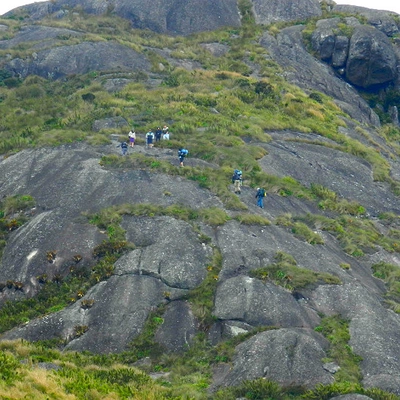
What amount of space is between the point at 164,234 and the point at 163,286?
3.96 metres

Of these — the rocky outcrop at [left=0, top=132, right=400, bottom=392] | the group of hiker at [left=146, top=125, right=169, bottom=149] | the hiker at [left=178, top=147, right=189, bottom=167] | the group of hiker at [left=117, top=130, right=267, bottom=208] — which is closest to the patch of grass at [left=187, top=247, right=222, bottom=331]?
the rocky outcrop at [left=0, top=132, right=400, bottom=392]

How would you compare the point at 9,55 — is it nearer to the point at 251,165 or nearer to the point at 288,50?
the point at 288,50

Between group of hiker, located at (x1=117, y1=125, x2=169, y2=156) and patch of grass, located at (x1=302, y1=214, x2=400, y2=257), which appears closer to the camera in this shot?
patch of grass, located at (x1=302, y1=214, x2=400, y2=257)

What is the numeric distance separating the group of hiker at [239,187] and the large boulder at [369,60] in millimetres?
38720

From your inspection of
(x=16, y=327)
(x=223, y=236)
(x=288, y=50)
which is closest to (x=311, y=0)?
(x=288, y=50)

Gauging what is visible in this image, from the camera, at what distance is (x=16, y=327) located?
93.1 ft

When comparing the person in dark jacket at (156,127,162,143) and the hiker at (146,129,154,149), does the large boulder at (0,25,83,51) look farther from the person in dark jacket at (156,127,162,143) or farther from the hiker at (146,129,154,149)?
the hiker at (146,129,154,149)

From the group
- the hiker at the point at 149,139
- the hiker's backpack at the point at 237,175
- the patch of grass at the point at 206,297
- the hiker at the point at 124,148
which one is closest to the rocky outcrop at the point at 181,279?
the patch of grass at the point at 206,297

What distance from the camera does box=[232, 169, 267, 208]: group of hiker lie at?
3847 centimetres

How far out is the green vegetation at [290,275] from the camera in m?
30.7

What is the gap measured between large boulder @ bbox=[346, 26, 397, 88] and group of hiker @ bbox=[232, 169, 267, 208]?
1524 inches

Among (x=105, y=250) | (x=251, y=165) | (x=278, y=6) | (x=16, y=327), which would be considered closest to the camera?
(x=16, y=327)

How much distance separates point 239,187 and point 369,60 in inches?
1584

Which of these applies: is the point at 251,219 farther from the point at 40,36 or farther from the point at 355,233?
the point at 40,36
